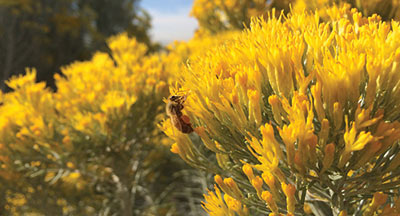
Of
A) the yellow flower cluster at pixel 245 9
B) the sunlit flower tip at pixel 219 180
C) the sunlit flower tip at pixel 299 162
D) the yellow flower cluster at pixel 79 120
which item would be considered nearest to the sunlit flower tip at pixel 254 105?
the sunlit flower tip at pixel 299 162

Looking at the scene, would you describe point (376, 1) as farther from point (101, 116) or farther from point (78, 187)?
point (78, 187)

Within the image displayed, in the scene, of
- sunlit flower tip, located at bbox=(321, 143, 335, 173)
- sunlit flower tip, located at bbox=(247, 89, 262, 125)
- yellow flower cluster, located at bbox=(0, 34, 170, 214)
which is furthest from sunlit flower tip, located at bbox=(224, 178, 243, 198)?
yellow flower cluster, located at bbox=(0, 34, 170, 214)

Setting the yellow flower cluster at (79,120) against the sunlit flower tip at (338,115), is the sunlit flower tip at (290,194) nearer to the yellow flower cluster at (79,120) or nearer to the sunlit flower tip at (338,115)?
the sunlit flower tip at (338,115)

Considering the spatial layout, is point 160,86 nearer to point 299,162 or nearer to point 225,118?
point 225,118

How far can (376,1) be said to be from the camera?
2.88 m

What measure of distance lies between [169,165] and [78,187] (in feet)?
5.31

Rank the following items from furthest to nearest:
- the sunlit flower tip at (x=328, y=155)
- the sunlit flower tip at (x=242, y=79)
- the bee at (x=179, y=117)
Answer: the bee at (x=179, y=117) < the sunlit flower tip at (x=242, y=79) < the sunlit flower tip at (x=328, y=155)

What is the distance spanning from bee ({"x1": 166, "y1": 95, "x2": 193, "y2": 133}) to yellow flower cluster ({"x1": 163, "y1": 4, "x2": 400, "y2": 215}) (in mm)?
37

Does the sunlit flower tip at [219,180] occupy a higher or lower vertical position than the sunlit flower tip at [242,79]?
lower

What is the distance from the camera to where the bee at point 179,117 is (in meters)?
1.78

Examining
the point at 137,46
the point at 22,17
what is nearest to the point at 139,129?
the point at 137,46

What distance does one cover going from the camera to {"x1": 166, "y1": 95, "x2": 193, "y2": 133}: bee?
178 centimetres

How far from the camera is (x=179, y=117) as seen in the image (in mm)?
1804

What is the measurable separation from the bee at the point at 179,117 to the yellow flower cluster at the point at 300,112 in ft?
0.12
